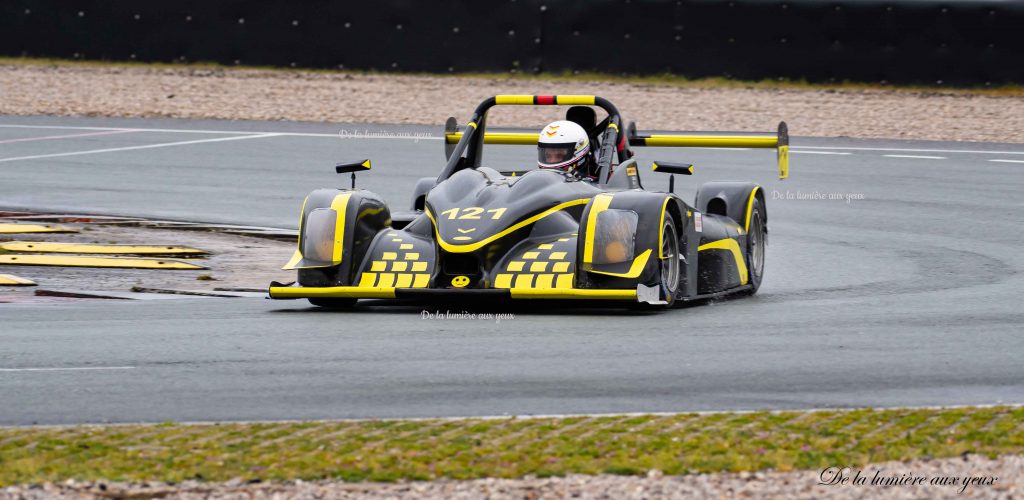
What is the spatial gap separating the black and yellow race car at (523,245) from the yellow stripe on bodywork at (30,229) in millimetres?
4071

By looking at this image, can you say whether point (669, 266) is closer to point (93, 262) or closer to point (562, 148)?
point (562, 148)

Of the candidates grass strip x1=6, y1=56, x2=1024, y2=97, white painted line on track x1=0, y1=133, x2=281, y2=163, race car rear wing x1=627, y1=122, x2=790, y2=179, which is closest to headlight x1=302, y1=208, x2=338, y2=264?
race car rear wing x1=627, y1=122, x2=790, y2=179

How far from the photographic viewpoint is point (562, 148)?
11.4m

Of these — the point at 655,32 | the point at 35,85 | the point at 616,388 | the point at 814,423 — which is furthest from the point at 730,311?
the point at 35,85

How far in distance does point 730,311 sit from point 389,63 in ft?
53.0

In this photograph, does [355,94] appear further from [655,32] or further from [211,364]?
[211,364]

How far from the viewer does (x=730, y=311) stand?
33.7ft

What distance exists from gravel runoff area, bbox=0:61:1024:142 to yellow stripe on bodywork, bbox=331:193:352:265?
39.6 feet

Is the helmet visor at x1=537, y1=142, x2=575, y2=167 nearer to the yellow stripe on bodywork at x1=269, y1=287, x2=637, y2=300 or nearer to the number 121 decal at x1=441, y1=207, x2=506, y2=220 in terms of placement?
the number 121 decal at x1=441, y1=207, x2=506, y2=220

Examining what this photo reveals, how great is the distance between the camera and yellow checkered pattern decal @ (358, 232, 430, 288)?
10117 mm

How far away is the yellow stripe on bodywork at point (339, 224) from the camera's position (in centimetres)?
1035

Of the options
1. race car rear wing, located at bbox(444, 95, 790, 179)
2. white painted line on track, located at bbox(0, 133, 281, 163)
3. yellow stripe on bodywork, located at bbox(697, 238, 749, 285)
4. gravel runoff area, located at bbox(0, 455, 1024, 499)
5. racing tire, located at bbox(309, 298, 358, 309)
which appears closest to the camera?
gravel runoff area, located at bbox(0, 455, 1024, 499)

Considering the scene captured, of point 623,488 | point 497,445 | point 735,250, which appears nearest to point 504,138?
point 735,250

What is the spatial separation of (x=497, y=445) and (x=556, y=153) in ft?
16.5
